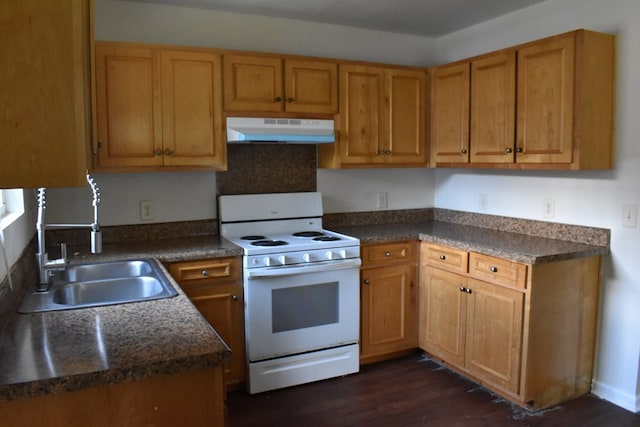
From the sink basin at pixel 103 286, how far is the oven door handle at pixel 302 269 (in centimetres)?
57

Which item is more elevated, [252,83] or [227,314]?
[252,83]

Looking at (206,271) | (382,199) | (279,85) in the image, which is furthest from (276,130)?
(382,199)

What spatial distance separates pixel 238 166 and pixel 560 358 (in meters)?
2.28

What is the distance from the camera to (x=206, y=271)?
9.25ft

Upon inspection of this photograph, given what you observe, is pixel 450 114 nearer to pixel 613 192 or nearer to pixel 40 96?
pixel 613 192

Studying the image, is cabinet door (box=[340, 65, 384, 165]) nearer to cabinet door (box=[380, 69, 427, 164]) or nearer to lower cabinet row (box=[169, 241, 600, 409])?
cabinet door (box=[380, 69, 427, 164])

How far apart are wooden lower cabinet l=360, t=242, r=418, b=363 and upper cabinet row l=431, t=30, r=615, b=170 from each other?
0.80 m

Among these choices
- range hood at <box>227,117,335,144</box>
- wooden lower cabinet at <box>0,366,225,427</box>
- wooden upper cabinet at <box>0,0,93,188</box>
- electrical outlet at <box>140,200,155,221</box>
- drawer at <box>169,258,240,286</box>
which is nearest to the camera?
wooden upper cabinet at <box>0,0,93,188</box>

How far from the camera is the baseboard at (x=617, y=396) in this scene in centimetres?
272

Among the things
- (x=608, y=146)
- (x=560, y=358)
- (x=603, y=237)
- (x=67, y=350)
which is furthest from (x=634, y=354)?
(x=67, y=350)

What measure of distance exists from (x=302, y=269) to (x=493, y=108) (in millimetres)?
1525

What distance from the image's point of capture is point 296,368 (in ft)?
9.92

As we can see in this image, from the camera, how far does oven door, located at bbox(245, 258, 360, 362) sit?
289cm

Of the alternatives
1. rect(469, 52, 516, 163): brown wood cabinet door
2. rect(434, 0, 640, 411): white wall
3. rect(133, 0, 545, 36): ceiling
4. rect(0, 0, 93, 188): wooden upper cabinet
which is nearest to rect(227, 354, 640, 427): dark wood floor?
rect(434, 0, 640, 411): white wall
